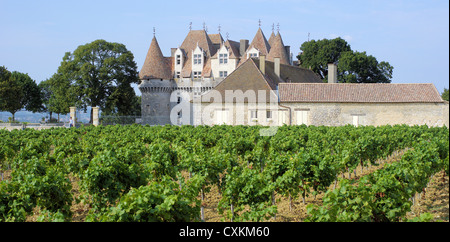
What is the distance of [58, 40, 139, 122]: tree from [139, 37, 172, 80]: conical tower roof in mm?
1313

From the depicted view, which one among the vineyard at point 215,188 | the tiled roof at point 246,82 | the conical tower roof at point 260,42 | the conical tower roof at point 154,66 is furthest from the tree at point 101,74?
the vineyard at point 215,188

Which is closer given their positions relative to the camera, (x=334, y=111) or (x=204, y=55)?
(x=334, y=111)

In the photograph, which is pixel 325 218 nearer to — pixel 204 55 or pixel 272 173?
pixel 272 173

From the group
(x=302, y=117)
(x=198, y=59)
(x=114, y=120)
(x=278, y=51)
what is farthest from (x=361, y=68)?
(x=114, y=120)

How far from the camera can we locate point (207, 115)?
33.4m

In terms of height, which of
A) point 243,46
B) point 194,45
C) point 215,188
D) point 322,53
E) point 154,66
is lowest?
point 215,188

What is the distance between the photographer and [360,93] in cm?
3206

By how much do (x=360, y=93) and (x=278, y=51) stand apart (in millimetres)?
18549

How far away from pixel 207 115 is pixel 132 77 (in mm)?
19107

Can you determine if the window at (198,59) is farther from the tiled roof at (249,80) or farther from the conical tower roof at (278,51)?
the tiled roof at (249,80)

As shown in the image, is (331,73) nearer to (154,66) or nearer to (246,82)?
(246,82)

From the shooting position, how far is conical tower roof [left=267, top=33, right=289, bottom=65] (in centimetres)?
4916
